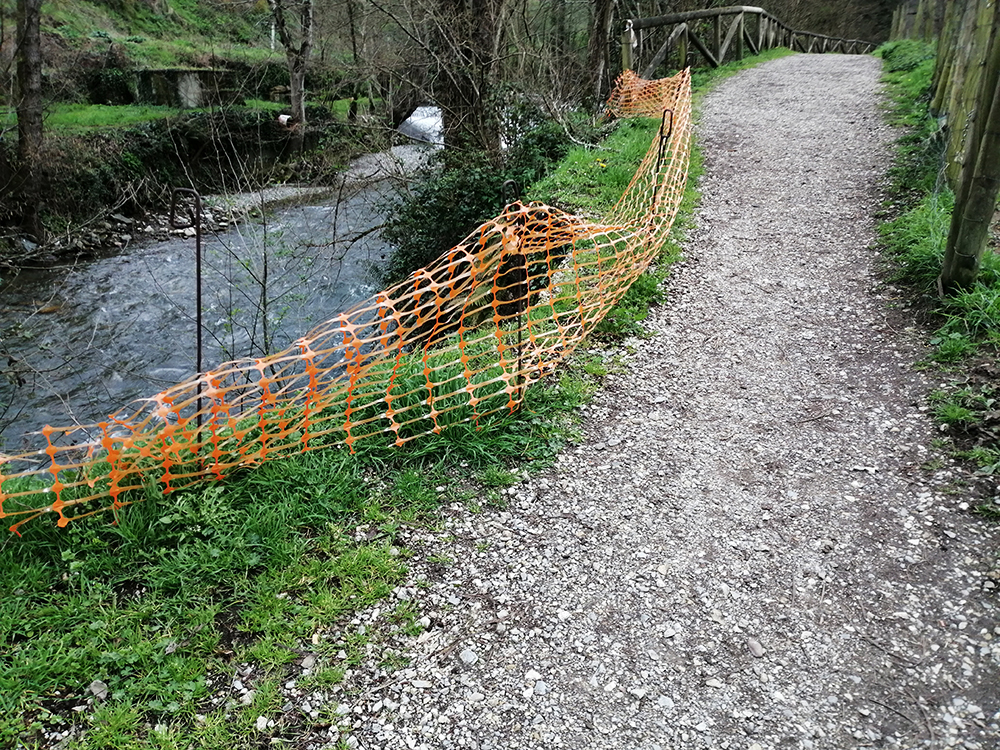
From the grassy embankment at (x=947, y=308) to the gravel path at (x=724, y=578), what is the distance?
0.53ft

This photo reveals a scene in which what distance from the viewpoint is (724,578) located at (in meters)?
3.30

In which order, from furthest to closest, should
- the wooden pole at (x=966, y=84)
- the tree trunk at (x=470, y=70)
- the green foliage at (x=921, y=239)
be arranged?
the tree trunk at (x=470, y=70) → the wooden pole at (x=966, y=84) → the green foliage at (x=921, y=239)

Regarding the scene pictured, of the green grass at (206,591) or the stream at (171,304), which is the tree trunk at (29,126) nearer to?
the stream at (171,304)

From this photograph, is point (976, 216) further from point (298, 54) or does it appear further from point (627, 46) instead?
point (298, 54)

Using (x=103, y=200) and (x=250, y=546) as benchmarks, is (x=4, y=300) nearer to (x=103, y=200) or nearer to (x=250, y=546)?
(x=103, y=200)

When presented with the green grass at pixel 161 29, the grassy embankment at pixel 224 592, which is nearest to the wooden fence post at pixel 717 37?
the green grass at pixel 161 29

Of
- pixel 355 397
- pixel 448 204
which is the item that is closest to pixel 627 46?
pixel 448 204

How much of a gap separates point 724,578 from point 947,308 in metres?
3.08

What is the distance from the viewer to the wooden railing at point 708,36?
1292 cm

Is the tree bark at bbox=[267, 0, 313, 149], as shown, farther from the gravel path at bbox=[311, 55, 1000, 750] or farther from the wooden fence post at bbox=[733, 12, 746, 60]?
the gravel path at bbox=[311, 55, 1000, 750]

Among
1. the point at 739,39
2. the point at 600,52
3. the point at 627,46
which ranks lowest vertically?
the point at 600,52

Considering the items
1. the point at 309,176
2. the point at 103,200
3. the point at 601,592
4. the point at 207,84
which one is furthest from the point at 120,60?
the point at 601,592

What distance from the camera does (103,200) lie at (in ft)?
44.9

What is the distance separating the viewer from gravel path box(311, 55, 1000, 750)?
2.68 meters
